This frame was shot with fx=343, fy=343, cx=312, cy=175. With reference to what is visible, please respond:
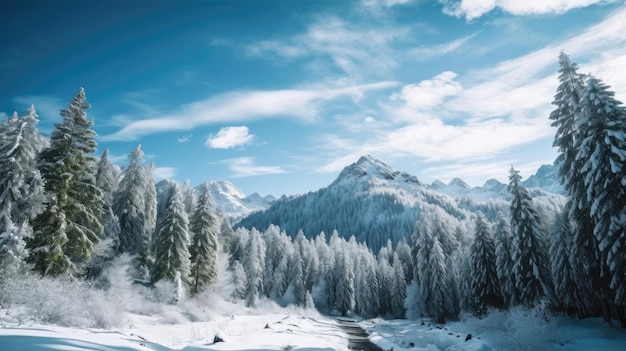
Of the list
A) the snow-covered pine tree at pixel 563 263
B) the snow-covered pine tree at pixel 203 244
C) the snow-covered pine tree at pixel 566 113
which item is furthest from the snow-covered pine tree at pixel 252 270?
the snow-covered pine tree at pixel 566 113

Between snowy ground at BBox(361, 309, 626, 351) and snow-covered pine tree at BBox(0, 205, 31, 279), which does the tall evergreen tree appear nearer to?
snow-covered pine tree at BBox(0, 205, 31, 279)

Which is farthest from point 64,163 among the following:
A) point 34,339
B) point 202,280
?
point 202,280

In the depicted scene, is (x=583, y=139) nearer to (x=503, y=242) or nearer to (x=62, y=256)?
(x=503, y=242)

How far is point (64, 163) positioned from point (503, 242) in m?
42.5

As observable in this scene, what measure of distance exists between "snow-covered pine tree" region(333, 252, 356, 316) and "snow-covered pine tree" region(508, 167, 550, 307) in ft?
148

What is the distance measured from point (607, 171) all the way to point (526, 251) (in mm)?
16961

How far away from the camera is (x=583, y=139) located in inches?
808

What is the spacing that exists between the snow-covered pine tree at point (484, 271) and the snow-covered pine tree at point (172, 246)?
34.6 metres

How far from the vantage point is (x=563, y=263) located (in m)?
32.1

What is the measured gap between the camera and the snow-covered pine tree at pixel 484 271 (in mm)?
41781

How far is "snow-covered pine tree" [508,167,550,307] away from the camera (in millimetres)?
32812

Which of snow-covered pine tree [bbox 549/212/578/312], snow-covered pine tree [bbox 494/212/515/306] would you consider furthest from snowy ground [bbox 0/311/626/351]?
snow-covered pine tree [bbox 494/212/515/306]

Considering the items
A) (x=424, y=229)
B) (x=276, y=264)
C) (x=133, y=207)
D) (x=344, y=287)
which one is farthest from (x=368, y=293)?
(x=133, y=207)

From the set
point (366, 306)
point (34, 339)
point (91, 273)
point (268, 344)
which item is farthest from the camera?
point (366, 306)
